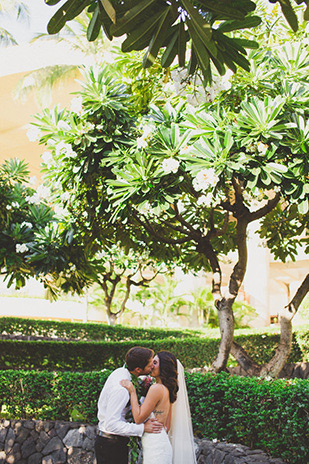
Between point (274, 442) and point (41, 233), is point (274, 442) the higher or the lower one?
the lower one

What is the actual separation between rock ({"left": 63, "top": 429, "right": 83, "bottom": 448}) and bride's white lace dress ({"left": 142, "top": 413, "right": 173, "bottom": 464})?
89.3 inches

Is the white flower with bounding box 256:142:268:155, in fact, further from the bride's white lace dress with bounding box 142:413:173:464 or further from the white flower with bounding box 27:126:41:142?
the white flower with bounding box 27:126:41:142

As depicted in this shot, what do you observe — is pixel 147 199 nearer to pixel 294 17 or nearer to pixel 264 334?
pixel 294 17

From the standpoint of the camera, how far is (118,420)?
4.11 m

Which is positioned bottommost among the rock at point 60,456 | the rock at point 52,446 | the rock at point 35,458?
the rock at point 35,458

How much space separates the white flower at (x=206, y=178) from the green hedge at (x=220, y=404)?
210 cm

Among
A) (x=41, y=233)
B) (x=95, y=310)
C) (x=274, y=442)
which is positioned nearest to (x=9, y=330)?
(x=41, y=233)

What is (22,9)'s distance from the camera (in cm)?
1941

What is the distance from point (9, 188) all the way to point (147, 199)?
3.27m

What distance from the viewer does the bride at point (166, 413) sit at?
13.6 ft

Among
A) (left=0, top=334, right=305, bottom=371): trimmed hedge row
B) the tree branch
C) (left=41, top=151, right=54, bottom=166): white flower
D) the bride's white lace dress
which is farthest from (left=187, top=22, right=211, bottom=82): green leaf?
(left=0, top=334, right=305, bottom=371): trimmed hedge row

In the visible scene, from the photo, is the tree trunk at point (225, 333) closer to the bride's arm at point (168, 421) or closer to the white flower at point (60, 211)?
the bride's arm at point (168, 421)

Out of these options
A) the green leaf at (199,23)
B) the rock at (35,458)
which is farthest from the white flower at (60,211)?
the green leaf at (199,23)

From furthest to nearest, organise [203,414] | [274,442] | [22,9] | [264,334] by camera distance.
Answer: [22,9], [264,334], [203,414], [274,442]
